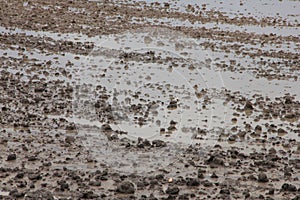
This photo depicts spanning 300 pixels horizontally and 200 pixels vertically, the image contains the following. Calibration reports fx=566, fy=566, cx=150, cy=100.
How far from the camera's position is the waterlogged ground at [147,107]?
33.7ft

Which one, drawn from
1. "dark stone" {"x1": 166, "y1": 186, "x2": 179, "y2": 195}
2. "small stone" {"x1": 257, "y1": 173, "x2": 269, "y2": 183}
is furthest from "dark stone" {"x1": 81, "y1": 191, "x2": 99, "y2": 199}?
"small stone" {"x1": 257, "y1": 173, "x2": 269, "y2": 183}

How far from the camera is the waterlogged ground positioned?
10.3 m

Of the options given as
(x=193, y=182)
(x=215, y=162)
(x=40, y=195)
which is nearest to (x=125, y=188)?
(x=193, y=182)

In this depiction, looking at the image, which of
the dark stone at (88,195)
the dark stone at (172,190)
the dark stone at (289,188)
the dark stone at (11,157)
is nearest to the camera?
the dark stone at (88,195)

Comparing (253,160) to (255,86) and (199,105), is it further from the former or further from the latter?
(255,86)

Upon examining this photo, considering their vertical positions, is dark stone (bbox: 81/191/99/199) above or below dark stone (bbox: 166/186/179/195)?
below

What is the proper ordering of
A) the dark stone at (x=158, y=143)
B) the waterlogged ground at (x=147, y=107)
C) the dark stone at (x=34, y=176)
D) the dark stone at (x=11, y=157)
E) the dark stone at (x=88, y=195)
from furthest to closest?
the dark stone at (x=158, y=143) → the dark stone at (x=11, y=157) → the waterlogged ground at (x=147, y=107) → the dark stone at (x=34, y=176) → the dark stone at (x=88, y=195)

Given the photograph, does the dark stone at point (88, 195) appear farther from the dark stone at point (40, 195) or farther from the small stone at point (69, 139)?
the small stone at point (69, 139)

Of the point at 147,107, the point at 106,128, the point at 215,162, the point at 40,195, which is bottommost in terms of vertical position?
the point at 40,195

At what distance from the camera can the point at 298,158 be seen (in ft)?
38.3

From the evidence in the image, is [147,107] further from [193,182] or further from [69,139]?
[193,182]

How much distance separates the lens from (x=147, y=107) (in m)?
14.6

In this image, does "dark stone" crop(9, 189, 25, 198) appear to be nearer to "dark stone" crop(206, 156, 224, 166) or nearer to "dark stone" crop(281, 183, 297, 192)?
"dark stone" crop(206, 156, 224, 166)

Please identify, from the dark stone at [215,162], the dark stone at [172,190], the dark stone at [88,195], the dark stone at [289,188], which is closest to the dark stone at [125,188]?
the dark stone at [88,195]
